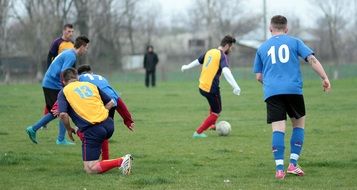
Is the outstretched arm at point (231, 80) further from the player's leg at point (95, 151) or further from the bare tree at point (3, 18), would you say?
the bare tree at point (3, 18)

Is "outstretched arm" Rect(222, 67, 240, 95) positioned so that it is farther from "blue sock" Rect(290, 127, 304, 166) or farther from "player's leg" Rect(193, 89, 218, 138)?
"blue sock" Rect(290, 127, 304, 166)

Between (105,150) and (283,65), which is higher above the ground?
(283,65)

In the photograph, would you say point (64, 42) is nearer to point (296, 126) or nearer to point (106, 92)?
point (106, 92)

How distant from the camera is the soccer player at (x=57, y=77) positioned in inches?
438

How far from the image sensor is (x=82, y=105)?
870 centimetres

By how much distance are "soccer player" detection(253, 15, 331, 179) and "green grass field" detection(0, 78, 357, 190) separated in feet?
1.28

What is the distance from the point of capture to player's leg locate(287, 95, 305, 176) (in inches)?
331

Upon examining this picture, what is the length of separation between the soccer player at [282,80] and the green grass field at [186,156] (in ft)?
1.28

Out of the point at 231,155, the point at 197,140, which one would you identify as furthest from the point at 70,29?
the point at 231,155

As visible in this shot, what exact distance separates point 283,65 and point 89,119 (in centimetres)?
248

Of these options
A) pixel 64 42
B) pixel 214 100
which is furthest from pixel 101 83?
pixel 214 100

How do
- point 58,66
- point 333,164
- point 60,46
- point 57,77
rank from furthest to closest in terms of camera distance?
1. point 60,46
2. point 57,77
3. point 58,66
4. point 333,164

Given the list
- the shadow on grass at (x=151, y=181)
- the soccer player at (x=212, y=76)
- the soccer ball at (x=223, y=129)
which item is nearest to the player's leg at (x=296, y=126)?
the shadow on grass at (x=151, y=181)

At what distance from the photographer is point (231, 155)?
410 inches
